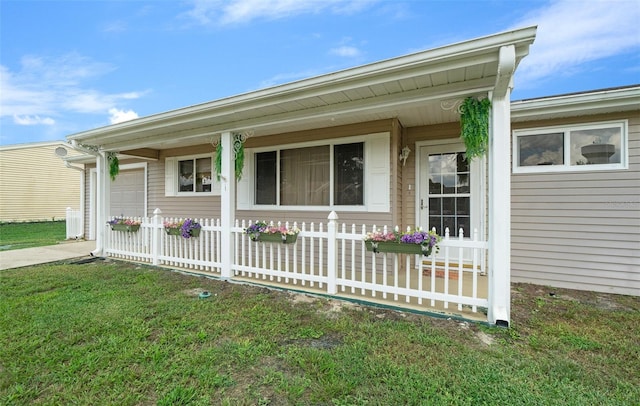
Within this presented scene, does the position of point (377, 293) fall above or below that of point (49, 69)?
below

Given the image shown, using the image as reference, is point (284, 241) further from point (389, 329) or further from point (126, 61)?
point (126, 61)

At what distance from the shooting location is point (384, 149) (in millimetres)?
4555

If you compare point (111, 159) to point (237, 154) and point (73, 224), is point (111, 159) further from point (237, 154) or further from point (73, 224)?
point (73, 224)

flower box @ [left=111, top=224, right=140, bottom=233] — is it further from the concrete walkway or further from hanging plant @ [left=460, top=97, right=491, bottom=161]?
hanging plant @ [left=460, top=97, right=491, bottom=161]

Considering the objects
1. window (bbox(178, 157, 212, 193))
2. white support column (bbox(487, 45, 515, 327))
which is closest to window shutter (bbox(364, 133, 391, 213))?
white support column (bbox(487, 45, 515, 327))

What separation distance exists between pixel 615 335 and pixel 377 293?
7.43 ft

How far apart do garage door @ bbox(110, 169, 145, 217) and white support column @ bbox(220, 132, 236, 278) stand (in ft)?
14.4

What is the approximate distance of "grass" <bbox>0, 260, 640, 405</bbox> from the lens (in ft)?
6.27

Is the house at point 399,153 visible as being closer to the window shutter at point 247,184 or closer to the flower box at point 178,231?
the window shutter at point 247,184

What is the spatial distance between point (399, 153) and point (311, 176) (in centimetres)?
153

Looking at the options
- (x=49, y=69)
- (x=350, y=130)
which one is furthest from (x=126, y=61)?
(x=350, y=130)

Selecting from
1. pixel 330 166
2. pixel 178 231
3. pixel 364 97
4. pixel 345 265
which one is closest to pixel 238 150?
pixel 330 166

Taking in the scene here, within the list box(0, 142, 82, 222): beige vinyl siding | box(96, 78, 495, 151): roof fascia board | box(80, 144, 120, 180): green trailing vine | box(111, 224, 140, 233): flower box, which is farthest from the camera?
box(0, 142, 82, 222): beige vinyl siding

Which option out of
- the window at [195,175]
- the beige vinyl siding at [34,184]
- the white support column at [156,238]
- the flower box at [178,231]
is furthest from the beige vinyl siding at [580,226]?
the beige vinyl siding at [34,184]
